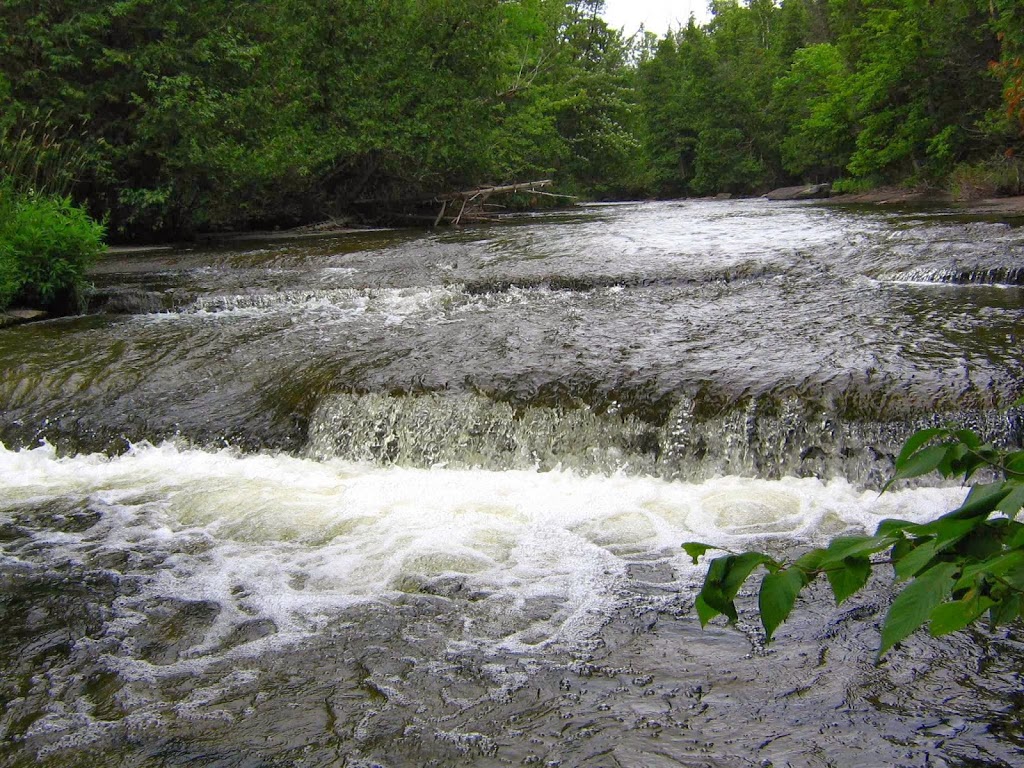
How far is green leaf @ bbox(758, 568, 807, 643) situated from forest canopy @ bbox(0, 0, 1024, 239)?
12.6 meters

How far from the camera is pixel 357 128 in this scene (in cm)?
2012

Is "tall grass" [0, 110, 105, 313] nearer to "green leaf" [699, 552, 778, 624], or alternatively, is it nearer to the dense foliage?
"green leaf" [699, 552, 778, 624]

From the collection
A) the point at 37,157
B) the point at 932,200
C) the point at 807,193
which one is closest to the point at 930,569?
the point at 37,157

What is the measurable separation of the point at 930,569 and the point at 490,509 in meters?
4.22

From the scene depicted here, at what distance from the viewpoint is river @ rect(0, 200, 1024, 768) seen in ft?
9.73

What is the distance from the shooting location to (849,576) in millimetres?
1210

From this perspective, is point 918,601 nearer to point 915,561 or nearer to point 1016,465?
point 915,561

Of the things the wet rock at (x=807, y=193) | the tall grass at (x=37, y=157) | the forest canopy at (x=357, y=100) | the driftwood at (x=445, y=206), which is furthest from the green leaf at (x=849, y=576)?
the wet rock at (x=807, y=193)

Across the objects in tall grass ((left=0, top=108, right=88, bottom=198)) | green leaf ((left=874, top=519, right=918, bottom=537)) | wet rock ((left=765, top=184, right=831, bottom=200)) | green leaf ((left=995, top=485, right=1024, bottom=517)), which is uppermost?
tall grass ((left=0, top=108, right=88, bottom=198))

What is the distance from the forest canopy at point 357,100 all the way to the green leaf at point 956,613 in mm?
12813

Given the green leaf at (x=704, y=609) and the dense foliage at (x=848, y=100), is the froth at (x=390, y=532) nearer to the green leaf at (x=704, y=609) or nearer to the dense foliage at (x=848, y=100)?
the green leaf at (x=704, y=609)

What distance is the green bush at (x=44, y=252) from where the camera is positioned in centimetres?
948

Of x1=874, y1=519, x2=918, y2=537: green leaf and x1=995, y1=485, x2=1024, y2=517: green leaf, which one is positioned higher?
x1=995, y1=485, x2=1024, y2=517: green leaf

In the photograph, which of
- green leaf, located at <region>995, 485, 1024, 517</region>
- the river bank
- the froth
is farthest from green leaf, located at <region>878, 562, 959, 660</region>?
the river bank
